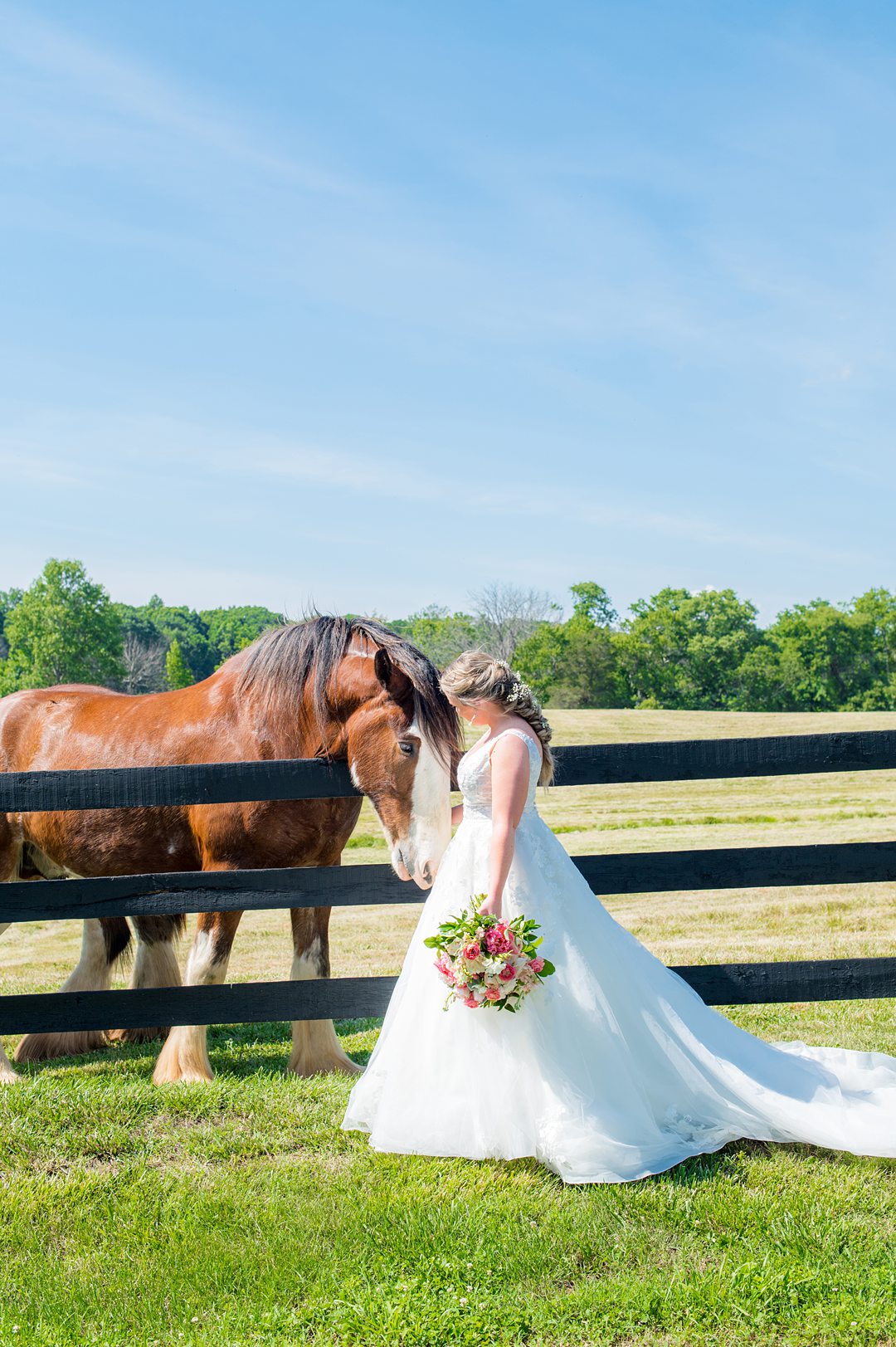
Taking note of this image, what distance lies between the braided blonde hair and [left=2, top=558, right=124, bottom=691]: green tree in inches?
2702

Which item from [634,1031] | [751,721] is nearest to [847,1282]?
[634,1031]

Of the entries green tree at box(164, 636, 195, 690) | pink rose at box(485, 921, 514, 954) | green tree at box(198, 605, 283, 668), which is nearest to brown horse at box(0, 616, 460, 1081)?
pink rose at box(485, 921, 514, 954)

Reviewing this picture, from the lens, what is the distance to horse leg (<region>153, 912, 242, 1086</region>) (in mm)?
4945

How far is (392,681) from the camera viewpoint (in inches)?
190

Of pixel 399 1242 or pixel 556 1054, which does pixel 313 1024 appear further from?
pixel 399 1242

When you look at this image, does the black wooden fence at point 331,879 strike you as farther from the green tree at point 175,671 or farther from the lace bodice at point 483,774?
the green tree at point 175,671

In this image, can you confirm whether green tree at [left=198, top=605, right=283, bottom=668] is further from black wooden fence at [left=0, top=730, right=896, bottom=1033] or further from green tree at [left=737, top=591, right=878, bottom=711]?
black wooden fence at [left=0, top=730, right=896, bottom=1033]

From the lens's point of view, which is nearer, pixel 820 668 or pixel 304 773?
pixel 304 773

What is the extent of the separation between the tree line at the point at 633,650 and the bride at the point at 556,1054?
2426 inches

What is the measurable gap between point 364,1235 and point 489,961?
0.99 meters

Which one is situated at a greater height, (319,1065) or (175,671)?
(319,1065)

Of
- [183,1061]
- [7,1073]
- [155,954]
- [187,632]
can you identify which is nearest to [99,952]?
[155,954]

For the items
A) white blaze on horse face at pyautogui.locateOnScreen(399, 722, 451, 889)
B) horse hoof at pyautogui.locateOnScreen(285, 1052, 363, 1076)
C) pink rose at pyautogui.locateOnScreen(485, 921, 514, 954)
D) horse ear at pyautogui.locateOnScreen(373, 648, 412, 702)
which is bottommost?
horse hoof at pyautogui.locateOnScreen(285, 1052, 363, 1076)

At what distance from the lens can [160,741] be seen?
18.6 ft
